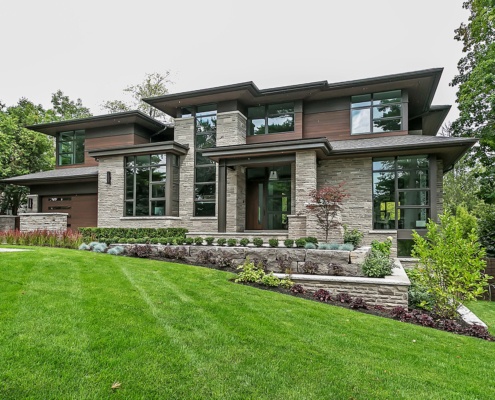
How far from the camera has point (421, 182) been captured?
39.5ft

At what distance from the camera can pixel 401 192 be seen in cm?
1228

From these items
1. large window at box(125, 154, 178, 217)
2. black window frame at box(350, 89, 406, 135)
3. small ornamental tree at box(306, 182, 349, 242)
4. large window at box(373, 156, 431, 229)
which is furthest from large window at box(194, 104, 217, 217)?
large window at box(373, 156, 431, 229)

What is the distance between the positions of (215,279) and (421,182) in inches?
362

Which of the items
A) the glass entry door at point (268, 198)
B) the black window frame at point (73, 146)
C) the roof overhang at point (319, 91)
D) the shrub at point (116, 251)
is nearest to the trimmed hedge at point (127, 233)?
the shrub at point (116, 251)

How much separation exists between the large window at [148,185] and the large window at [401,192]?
871cm

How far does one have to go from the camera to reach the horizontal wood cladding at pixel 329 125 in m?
14.0

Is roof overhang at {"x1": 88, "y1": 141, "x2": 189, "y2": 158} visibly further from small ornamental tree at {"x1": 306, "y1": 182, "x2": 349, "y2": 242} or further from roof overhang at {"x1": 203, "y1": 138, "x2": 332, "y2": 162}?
small ornamental tree at {"x1": 306, "y1": 182, "x2": 349, "y2": 242}

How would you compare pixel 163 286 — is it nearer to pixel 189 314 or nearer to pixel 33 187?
pixel 189 314

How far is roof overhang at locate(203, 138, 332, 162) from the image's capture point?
11531 millimetres

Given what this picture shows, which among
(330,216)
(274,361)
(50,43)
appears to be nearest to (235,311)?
(274,361)

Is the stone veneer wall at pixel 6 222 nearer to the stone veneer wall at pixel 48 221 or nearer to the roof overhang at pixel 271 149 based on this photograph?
the stone veneer wall at pixel 48 221

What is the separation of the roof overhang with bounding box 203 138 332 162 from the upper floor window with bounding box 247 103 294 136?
2628 mm

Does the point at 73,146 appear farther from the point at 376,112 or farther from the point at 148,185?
the point at 376,112

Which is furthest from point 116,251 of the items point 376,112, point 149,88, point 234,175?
point 149,88
